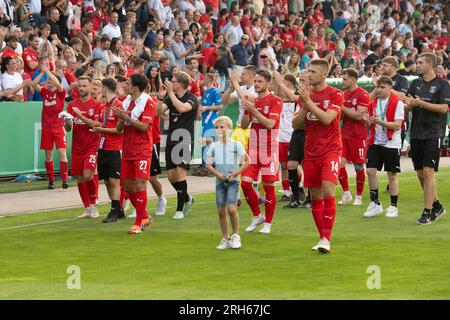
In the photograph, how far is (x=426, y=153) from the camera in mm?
15570

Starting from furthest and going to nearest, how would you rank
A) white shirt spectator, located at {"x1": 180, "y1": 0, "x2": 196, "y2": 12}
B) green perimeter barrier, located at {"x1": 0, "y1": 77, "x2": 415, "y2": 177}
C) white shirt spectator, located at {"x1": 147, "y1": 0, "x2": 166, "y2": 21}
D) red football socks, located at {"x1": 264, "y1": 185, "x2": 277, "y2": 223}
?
white shirt spectator, located at {"x1": 180, "y1": 0, "x2": 196, "y2": 12}
white shirt spectator, located at {"x1": 147, "y1": 0, "x2": 166, "y2": 21}
green perimeter barrier, located at {"x1": 0, "y1": 77, "x2": 415, "y2": 177}
red football socks, located at {"x1": 264, "y1": 185, "x2": 277, "y2": 223}

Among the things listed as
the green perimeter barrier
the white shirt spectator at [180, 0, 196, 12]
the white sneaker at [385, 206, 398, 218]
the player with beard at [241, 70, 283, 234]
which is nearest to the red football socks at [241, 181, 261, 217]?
the player with beard at [241, 70, 283, 234]

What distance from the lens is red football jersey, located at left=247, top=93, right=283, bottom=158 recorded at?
15.0m

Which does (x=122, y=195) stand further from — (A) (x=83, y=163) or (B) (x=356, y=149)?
(B) (x=356, y=149)

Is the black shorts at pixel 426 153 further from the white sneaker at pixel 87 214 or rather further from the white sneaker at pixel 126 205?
the white sneaker at pixel 87 214

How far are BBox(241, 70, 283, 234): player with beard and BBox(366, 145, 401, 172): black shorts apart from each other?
2.07 meters

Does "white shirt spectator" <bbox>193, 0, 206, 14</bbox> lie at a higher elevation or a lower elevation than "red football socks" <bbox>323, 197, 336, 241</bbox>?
higher

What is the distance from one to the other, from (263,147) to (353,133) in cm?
320

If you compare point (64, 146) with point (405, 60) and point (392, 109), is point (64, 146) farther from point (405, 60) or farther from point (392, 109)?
point (405, 60)

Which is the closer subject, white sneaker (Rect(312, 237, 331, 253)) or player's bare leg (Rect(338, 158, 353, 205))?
white sneaker (Rect(312, 237, 331, 253))

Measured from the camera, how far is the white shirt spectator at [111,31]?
1059 inches

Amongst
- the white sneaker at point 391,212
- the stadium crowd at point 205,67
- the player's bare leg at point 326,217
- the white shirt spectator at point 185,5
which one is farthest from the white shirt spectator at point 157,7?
the player's bare leg at point 326,217

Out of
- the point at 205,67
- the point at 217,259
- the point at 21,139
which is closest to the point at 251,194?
the point at 217,259

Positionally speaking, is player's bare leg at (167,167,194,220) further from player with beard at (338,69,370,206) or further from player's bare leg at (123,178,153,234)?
player with beard at (338,69,370,206)
